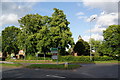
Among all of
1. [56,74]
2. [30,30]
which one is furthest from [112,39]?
[56,74]

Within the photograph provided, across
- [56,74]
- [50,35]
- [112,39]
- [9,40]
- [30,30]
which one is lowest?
[56,74]

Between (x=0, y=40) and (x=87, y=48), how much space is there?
36.6 metres

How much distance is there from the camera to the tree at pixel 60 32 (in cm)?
4562

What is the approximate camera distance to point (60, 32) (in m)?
47.2

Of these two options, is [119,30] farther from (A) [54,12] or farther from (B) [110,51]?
(A) [54,12]

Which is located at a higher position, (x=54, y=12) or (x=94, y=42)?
(x=54, y=12)

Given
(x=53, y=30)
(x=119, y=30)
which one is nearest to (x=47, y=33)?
(x=53, y=30)

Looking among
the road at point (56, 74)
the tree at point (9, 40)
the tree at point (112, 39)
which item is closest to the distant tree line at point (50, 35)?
the tree at point (112, 39)

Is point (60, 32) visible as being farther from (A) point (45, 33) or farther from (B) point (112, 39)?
(B) point (112, 39)

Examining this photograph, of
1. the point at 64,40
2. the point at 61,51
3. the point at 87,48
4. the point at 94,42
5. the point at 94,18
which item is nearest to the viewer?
the point at 94,18

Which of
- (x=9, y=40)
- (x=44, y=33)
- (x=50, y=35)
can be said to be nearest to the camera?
(x=44, y=33)

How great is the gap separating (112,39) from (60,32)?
17028 mm

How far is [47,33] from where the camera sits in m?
46.2

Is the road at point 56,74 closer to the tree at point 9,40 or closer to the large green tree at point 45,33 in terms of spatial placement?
the large green tree at point 45,33
